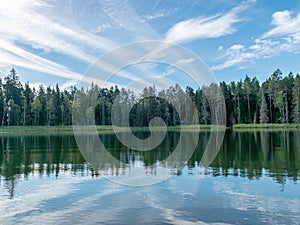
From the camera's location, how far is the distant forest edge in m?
105

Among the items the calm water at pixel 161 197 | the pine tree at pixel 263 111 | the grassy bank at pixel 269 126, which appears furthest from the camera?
the pine tree at pixel 263 111

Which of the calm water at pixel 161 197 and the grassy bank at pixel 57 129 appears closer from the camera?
the calm water at pixel 161 197

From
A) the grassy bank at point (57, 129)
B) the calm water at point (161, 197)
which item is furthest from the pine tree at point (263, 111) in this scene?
the calm water at point (161, 197)

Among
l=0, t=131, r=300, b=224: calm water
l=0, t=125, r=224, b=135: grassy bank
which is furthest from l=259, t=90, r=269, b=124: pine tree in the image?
l=0, t=131, r=300, b=224: calm water

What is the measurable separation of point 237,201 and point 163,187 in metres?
4.67

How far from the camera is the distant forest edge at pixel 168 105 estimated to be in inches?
4124

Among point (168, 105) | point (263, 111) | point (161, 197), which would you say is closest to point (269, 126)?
point (263, 111)

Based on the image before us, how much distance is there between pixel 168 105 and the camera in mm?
107438

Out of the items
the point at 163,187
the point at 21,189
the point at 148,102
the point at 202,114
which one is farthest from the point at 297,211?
the point at 202,114

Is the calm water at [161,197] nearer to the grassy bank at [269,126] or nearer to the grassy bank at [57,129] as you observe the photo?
the grassy bank at [269,126]

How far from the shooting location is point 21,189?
716 inches

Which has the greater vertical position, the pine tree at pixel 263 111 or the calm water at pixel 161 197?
the pine tree at pixel 263 111

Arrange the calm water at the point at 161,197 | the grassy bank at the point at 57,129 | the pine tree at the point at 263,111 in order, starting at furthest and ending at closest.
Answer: the pine tree at the point at 263,111 → the grassy bank at the point at 57,129 → the calm water at the point at 161,197

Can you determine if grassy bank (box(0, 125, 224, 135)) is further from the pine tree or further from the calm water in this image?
the calm water
